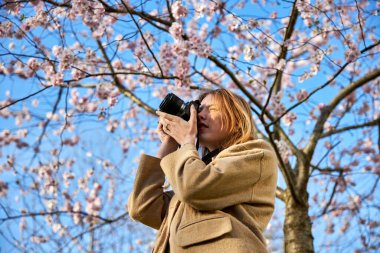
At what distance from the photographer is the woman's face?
1.57 metres

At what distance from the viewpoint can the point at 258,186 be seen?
1.48m

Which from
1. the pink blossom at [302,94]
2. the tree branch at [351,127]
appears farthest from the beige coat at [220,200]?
the pink blossom at [302,94]

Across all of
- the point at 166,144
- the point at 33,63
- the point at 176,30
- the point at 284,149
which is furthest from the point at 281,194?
the point at 166,144

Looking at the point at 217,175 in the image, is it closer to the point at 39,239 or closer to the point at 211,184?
the point at 211,184

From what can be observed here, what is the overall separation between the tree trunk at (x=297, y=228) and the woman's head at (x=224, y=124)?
179 centimetres

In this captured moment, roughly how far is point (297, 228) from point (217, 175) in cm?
207

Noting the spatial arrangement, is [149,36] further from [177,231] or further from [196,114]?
[177,231]

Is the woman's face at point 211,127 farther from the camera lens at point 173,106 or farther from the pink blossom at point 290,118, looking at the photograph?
the pink blossom at point 290,118

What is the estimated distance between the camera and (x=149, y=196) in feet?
5.29

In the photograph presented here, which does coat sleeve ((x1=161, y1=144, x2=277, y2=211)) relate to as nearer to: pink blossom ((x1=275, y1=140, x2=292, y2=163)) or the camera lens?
the camera lens

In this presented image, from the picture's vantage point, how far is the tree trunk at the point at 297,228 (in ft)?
10.3

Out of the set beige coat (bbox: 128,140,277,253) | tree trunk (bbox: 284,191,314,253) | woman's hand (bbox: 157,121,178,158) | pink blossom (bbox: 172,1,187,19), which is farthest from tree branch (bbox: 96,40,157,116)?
beige coat (bbox: 128,140,277,253)

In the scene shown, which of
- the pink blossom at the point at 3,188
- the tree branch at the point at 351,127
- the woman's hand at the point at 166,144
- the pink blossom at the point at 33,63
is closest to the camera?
the woman's hand at the point at 166,144

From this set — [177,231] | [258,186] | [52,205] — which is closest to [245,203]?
[258,186]
